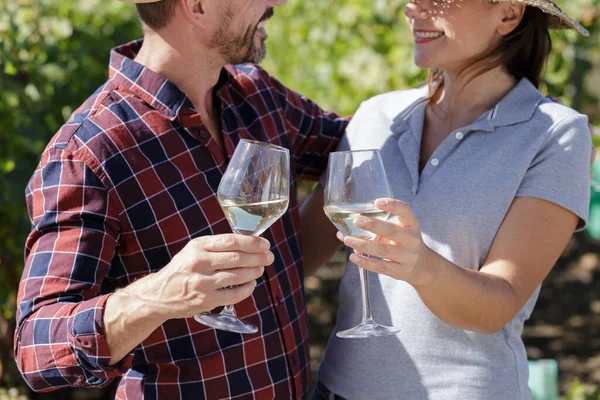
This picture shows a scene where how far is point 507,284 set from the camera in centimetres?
231

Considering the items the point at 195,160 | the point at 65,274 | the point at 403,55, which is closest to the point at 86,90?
the point at 403,55

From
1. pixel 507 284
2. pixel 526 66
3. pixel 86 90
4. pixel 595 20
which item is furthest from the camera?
pixel 595 20

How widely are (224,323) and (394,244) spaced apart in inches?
17.4

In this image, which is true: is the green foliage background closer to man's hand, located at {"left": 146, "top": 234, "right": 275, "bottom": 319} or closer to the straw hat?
the straw hat

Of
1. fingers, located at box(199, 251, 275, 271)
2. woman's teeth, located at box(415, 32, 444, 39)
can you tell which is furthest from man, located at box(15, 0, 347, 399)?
woman's teeth, located at box(415, 32, 444, 39)

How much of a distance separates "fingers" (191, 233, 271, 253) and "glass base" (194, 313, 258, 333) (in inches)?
10.1

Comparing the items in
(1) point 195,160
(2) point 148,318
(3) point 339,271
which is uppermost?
(1) point 195,160

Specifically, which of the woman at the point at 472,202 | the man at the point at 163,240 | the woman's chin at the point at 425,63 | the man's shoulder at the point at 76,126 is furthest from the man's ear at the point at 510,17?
the man's shoulder at the point at 76,126

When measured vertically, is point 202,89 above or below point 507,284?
above

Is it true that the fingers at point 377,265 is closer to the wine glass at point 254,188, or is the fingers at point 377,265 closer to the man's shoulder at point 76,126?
the wine glass at point 254,188

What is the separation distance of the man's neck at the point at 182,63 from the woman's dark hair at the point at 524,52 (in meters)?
0.80

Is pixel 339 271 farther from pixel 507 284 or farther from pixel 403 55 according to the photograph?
pixel 507 284

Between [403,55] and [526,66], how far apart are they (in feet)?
6.47

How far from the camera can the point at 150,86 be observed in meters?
2.45
